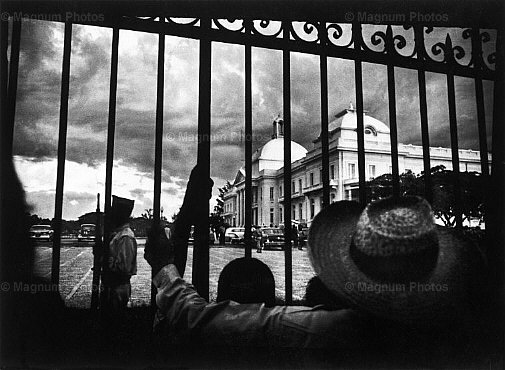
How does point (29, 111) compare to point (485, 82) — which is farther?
point (485, 82)

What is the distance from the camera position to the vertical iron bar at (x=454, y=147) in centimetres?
306

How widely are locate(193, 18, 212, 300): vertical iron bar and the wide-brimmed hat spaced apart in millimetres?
842

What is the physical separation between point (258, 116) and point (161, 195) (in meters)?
0.86

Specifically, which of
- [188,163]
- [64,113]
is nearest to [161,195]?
[188,163]

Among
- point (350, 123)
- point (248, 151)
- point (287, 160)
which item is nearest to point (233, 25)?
point (248, 151)

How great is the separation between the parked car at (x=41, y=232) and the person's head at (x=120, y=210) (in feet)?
1.30

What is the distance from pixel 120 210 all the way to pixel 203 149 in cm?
64

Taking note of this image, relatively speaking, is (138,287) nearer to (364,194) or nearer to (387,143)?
(364,194)

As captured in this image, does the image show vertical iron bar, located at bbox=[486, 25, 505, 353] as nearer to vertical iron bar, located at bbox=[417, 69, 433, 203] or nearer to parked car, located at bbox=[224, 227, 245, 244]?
vertical iron bar, located at bbox=[417, 69, 433, 203]

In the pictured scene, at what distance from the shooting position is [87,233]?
2.77 m

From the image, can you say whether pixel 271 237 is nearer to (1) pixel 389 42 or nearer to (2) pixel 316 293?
(2) pixel 316 293

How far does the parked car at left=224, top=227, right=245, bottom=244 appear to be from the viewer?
115 inches

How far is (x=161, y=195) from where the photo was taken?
2.78m

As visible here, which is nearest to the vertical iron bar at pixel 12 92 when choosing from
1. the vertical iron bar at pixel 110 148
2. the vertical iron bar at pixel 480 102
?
the vertical iron bar at pixel 110 148
